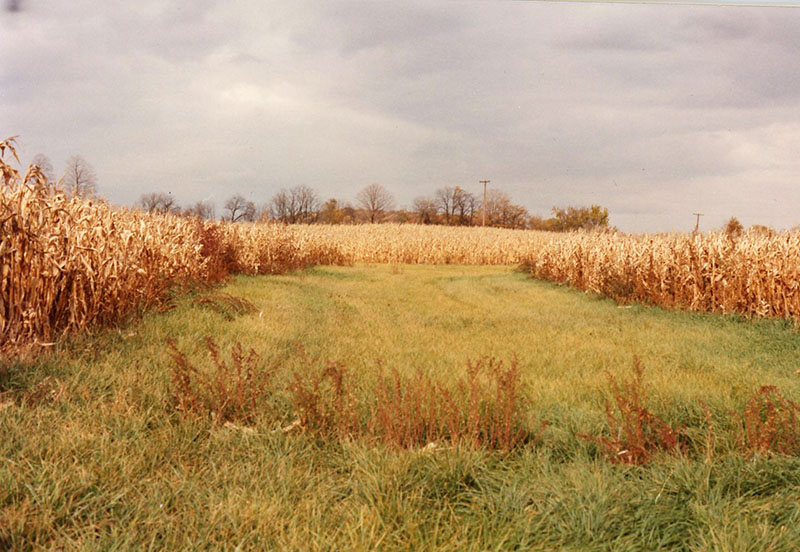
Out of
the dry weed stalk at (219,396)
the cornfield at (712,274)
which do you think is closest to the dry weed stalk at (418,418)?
the dry weed stalk at (219,396)

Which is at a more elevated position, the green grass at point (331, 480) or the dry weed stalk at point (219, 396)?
the dry weed stalk at point (219, 396)

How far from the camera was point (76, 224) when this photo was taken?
18.9 feet

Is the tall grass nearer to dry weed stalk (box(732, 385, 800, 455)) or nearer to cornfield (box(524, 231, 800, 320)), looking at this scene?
dry weed stalk (box(732, 385, 800, 455))

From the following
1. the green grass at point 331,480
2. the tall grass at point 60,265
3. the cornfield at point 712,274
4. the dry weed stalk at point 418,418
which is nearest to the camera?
the green grass at point 331,480

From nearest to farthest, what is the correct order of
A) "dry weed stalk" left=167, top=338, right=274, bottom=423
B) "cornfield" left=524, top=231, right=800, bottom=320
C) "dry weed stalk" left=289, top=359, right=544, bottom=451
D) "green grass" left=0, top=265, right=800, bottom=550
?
"green grass" left=0, top=265, right=800, bottom=550, "dry weed stalk" left=289, top=359, right=544, bottom=451, "dry weed stalk" left=167, top=338, right=274, bottom=423, "cornfield" left=524, top=231, right=800, bottom=320

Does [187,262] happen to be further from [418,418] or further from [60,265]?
[418,418]

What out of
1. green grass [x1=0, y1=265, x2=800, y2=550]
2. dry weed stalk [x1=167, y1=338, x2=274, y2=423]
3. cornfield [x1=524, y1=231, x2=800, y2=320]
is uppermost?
cornfield [x1=524, y1=231, x2=800, y2=320]

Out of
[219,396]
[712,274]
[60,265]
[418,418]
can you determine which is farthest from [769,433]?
[712,274]

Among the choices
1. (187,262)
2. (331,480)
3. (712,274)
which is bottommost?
(331,480)

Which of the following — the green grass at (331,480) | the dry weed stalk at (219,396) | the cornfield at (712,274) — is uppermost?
the cornfield at (712,274)

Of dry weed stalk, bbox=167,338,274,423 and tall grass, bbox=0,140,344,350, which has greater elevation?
tall grass, bbox=0,140,344,350

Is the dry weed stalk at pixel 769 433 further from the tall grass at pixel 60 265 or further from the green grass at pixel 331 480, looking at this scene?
the tall grass at pixel 60 265

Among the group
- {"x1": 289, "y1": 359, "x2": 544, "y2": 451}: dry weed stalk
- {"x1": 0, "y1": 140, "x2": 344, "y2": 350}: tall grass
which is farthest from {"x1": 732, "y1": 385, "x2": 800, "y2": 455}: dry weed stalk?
{"x1": 0, "y1": 140, "x2": 344, "y2": 350}: tall grass

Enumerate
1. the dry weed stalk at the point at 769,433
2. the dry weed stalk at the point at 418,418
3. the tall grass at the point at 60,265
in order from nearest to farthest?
the dry weed stalk at the point at 769,433 < the dry weed stalk at the point at 418,418 < the tall grass at the point at 60,265
